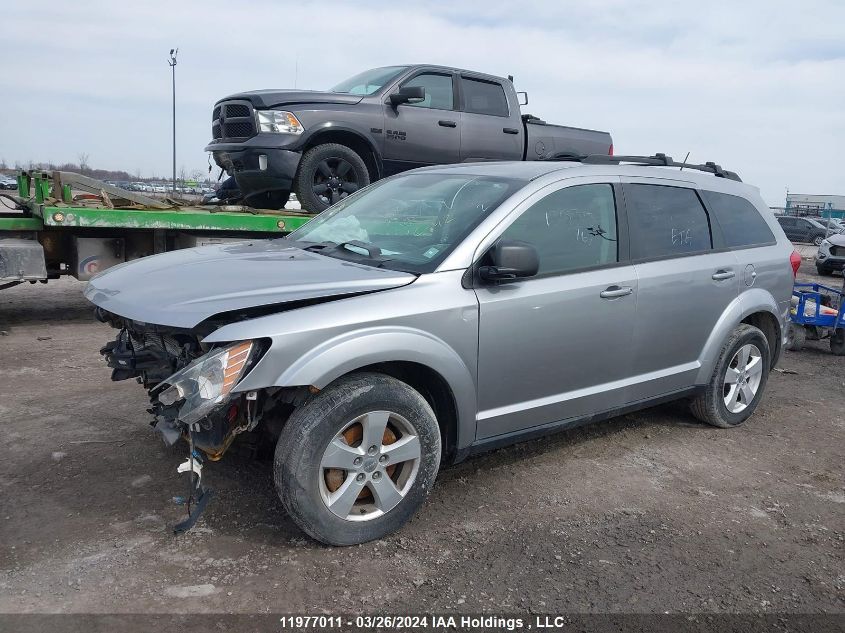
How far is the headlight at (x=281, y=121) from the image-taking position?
708cm

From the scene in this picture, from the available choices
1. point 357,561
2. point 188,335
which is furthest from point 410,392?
point 188,335

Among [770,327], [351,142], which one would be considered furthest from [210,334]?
[351,142]

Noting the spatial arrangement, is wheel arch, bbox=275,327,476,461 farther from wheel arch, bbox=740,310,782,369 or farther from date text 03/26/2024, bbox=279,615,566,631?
wheel arch, bbox=740,310,782,369

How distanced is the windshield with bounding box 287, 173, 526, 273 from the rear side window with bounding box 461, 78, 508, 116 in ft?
13.6

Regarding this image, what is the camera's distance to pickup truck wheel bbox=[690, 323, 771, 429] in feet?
15.7

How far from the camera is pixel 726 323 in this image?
15.3ft

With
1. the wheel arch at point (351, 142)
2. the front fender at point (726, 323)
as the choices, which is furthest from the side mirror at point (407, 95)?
the front fender at point (726, 323)

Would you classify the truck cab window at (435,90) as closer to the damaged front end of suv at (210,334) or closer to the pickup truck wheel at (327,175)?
the pickup truck wheel at (327,175)

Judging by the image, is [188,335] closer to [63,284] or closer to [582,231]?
[582,231]

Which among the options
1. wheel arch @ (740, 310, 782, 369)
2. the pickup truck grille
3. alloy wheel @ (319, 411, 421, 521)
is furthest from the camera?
the pickup truck grille

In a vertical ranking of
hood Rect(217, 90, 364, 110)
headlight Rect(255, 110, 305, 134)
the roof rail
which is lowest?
the roof rail

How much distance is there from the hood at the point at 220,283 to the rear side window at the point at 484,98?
5.11 m

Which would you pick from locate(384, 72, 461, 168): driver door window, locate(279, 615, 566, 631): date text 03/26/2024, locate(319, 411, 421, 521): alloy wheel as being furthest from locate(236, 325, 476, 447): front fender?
locate(384, 72, 461, 168): driver door window

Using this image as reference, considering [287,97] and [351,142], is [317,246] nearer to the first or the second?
[287,97]
